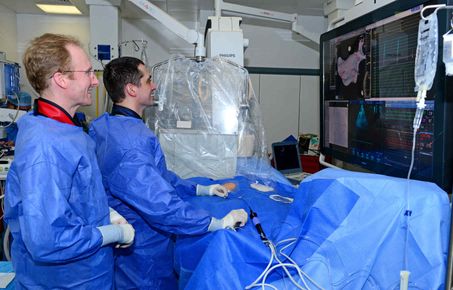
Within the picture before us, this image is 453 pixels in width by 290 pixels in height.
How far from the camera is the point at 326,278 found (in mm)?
1046

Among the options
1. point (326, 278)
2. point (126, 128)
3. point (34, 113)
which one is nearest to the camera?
point (326, 278)

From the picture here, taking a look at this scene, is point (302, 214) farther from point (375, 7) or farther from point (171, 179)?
point (375, 7)

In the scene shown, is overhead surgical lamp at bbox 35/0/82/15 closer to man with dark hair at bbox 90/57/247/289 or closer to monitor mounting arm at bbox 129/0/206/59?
monitor mounting arm at bbox 129/0/206/59

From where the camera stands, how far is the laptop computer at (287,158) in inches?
127

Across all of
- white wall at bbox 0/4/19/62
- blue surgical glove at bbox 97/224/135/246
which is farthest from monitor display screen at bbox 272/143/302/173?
white wall at bbox 0/4/19/62

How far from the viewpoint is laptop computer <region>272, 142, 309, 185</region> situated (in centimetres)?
323

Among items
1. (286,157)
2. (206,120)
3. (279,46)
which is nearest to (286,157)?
(286,157)

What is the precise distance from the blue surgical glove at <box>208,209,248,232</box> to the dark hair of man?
774mm

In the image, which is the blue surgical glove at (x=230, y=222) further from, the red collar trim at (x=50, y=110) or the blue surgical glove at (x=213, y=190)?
the red collar trim at (x=50, y=110)

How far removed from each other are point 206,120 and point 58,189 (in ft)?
4.25

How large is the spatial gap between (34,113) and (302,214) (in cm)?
99

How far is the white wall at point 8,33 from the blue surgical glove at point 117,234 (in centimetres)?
360

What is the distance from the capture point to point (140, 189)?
1406 millimetres

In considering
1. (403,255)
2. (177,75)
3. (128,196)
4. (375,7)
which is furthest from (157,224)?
(375,7)
